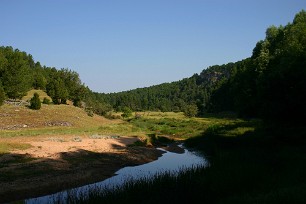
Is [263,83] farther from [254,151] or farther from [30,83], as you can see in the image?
[30,83]

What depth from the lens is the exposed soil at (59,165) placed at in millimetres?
22406

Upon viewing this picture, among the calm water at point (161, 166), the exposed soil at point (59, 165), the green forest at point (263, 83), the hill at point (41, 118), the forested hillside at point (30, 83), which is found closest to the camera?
the exposed soil at point (59, 165)

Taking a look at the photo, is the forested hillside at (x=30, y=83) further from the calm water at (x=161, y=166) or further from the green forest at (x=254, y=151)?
the calm water at (x=161, y=166)

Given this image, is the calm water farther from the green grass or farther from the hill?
the hill

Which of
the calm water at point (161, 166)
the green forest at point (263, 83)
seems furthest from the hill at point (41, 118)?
the calm water at point (161, 166)

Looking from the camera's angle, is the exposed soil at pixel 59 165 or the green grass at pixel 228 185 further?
the exposed soil at pixel 59 165

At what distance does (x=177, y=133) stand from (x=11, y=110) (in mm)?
32302

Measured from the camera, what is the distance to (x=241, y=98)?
72.2 metres

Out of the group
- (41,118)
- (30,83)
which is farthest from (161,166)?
(30,83)

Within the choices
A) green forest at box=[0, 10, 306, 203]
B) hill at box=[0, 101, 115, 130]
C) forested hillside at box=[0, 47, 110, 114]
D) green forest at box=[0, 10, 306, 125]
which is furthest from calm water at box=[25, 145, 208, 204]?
forested hillside at box=[0, 47, 110, 114]

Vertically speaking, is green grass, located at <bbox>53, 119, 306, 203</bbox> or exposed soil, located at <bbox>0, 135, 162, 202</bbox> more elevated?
green grass, located at <bbox>53, 119, 306, 203</bbox>

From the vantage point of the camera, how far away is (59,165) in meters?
29.1

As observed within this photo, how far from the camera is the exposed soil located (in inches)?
882

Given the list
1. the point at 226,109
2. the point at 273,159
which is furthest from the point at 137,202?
the point at 226,109
